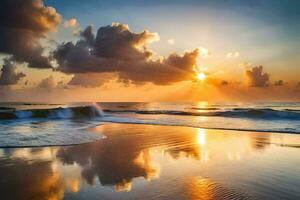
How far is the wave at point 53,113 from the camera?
2883 centimetres

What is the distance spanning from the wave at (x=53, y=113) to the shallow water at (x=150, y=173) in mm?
21740

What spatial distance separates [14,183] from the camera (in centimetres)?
550

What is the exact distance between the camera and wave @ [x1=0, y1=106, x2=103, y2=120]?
28828 mm

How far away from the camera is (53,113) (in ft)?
104

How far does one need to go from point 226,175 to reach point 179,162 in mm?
1616

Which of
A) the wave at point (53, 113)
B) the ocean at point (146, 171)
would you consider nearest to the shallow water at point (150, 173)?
the ocean at point (146, 171)

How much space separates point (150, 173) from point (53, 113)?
27.9 m

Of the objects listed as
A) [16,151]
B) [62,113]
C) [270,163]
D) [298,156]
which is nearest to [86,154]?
[16,151]

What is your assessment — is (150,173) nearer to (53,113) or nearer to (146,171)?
(146,171)

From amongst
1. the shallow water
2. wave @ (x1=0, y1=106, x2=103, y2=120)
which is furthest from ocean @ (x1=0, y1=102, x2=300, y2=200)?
wave @ (x1=0, y1=106, x2=103, y2=120)

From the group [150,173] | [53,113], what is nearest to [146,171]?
[150,173]

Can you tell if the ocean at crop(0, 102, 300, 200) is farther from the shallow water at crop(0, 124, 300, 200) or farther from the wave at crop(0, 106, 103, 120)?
the wave at crop(0, 106, 103, 120)

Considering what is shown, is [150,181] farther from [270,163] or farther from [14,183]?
[270,163]

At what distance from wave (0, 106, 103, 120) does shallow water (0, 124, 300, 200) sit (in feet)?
71.3
